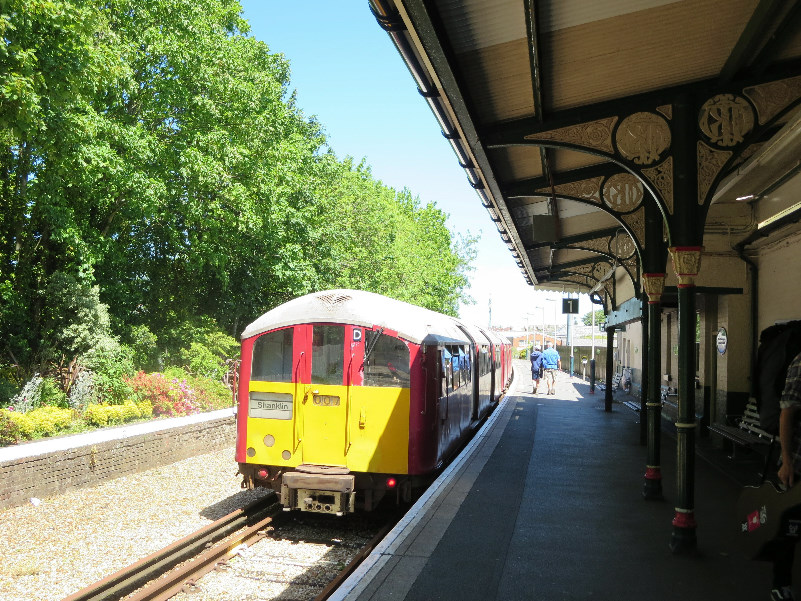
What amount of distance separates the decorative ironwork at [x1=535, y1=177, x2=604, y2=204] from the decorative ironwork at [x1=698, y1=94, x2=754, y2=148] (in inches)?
97.1

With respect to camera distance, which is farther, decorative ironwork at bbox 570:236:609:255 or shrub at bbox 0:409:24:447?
decorative ironwork at bbox 570:236:609:255

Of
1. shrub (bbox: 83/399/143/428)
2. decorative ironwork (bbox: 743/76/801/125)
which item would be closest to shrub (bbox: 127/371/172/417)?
shrub (bbox: 83/399/143/428)

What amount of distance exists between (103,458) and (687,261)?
8.39m

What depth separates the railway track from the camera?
6.04m

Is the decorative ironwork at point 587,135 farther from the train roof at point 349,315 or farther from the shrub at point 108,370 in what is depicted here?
the shrub at point 108,370

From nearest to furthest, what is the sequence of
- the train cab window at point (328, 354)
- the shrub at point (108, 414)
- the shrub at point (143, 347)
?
the train cab window at point (328, 354), the shrub at point (108, 414), the shrub at point (143, 347)

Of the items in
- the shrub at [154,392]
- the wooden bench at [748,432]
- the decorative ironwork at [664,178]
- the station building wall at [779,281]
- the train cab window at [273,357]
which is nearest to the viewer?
the decorative ironwork at [664,178]

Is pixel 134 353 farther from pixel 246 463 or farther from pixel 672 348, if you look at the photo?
pixel 672 348

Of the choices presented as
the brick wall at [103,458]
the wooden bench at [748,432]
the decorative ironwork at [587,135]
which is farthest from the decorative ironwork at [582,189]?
the brick wall at [103,458]

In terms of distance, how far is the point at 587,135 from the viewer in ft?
22.2

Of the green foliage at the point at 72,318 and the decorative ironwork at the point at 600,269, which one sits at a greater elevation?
the decorative ironwork at the point at 600,269

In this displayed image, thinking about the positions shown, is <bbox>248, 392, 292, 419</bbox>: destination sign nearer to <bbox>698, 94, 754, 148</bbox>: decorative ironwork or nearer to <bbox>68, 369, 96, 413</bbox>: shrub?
<bbox>698, 94, 754, 148</bbox>: decorative ironwork

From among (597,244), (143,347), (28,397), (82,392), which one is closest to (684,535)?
(597,244)

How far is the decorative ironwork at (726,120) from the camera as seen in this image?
6.04 m
